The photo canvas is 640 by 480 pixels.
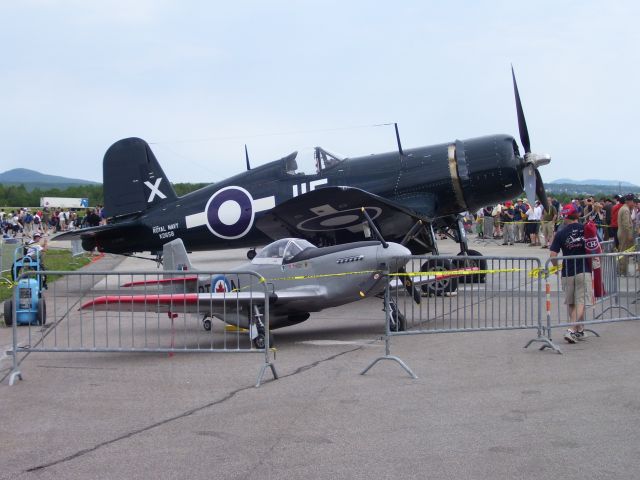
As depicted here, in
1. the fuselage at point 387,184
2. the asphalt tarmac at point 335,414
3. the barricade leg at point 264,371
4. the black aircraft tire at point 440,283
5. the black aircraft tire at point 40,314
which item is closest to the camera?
the asphalt tarmac at point 335,414

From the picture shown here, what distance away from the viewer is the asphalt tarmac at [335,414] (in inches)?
193

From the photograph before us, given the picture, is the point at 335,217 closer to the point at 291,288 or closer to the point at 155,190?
the point at 291,288

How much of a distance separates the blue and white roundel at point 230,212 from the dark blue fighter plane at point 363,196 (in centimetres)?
2

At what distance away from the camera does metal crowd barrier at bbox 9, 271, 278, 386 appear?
7.93m

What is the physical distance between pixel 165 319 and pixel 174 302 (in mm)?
2919

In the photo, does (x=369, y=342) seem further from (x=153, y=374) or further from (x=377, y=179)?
(x=377, y=179)

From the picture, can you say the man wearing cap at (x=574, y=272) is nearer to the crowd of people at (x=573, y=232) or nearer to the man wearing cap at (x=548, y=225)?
the crowd of people at (x=573, y=232)

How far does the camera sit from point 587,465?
4.78 metres

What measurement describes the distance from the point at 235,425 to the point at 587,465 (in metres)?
2.45

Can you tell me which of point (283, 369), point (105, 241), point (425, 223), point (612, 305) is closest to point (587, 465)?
point (283, 369)

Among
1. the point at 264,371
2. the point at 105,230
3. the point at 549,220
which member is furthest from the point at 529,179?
the point at 549,220

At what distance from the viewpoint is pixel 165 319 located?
11.8 meters

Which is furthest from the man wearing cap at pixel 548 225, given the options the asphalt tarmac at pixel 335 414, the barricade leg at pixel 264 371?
the barricade leg at pixel 264 371

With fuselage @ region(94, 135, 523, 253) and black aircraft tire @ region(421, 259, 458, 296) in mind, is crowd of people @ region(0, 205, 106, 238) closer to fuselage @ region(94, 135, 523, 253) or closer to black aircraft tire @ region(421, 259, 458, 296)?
fuselage @ region(94, 135, 523, 253)
